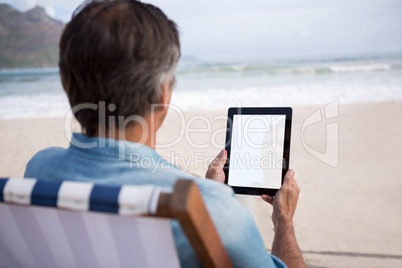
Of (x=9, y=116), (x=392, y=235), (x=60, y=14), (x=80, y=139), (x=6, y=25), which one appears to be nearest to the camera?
(x=80, y=139)

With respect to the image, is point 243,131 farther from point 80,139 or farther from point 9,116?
point 9,116

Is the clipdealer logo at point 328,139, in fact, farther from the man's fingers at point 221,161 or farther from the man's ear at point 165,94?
the man's ear at point 165,94

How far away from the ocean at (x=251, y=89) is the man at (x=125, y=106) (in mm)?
8350

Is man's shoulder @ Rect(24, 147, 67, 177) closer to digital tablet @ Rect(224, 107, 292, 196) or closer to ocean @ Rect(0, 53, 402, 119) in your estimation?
digital tablet @ Rect(224, 107, 292, 196)

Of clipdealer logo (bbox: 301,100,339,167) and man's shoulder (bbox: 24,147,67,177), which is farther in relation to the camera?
clipdealer logo (bbox: 301,100,339,167)

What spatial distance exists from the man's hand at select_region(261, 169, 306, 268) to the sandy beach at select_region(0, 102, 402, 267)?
0.94 feet

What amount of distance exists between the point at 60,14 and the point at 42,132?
90.0ft

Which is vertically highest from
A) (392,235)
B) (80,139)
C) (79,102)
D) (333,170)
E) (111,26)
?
(111,26)

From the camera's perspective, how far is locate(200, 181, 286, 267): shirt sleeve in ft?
2.55

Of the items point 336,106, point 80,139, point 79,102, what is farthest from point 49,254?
point 336,106

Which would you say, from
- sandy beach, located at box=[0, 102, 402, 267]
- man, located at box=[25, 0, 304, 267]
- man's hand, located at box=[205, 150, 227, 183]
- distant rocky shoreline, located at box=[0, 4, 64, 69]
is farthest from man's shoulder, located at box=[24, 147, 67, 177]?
distant rocky shoreline, located at box=[0, 4, 64, 69]

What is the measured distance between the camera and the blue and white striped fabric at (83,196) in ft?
1.97

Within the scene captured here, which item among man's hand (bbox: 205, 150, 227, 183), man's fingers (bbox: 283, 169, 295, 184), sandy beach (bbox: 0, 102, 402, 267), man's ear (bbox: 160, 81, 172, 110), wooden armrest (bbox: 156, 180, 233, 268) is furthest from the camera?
sandy beach (bbox: 0, 102, 402, 267)

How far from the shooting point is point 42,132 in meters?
7.20
